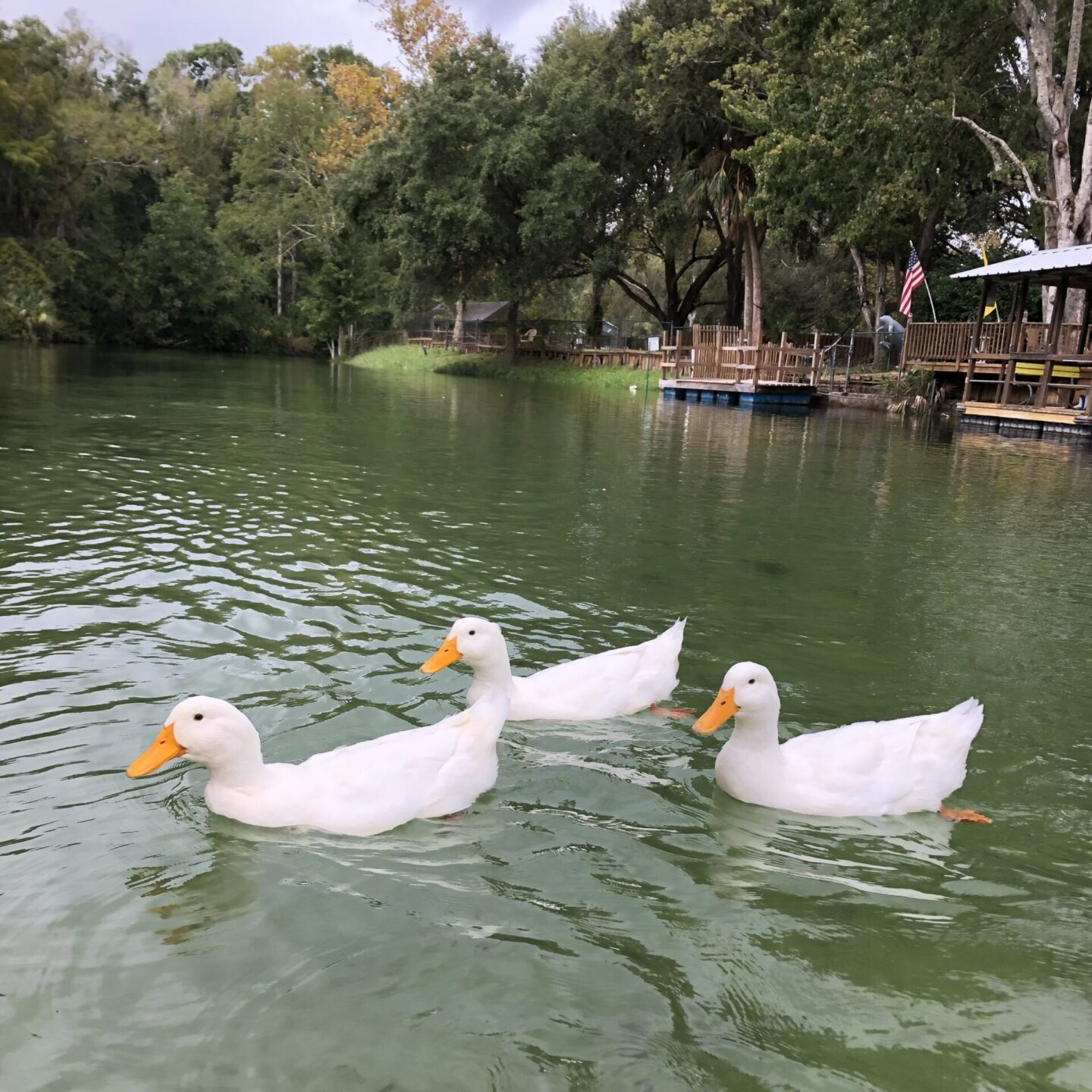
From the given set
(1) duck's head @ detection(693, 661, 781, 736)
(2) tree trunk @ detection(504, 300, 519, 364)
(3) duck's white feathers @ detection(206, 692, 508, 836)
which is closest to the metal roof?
(1) duck's head @ detection(693, 661, 781, 736)

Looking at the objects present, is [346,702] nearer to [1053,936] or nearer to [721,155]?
[1053,936]

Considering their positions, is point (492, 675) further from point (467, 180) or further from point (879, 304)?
point (467, 180)

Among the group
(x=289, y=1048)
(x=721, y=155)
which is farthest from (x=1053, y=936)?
(x=721, y=155)

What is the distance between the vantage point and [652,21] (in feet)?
113

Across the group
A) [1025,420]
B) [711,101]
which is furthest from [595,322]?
[1025,420]

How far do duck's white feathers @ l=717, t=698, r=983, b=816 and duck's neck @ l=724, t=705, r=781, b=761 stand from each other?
31 millimetres

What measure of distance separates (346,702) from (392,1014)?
2544 millimetres

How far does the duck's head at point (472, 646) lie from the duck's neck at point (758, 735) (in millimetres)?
1393

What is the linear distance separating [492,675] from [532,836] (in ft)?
4.08

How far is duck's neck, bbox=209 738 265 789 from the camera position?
3.99m

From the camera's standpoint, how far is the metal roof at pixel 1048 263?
20281 mm

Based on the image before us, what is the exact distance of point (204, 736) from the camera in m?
3.92

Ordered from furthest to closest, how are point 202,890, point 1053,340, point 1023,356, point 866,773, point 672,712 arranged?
point 1023,356 < point 1053,340 < point 672,712 < point 866,773 < point 202,890

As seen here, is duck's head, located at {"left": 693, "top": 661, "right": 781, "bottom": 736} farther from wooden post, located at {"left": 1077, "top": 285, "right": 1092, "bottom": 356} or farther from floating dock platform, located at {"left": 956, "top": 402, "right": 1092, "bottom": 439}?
wooden post, located at {"left": 1077, "top": 285, "right": 1092, "bottom": 356}
